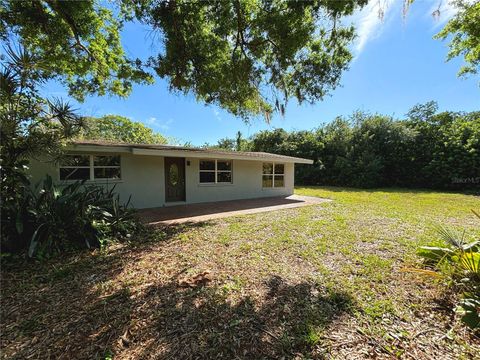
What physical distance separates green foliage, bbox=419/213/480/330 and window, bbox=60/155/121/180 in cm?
895

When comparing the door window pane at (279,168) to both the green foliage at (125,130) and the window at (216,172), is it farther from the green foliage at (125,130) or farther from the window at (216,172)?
the green foliage at (125,130)

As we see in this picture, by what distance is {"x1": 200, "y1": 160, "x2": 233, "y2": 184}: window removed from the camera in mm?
10492

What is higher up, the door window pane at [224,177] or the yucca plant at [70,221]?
the door window pane at [224,177]

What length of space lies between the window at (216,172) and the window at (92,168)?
3.52 metres

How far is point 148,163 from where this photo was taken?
8.93 metres

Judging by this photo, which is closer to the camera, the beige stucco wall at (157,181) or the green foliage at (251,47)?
the green foliage at (251,47)

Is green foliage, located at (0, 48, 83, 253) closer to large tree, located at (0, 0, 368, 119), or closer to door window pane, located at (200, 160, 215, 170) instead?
large tree, located at (0, 0, 368, 119)

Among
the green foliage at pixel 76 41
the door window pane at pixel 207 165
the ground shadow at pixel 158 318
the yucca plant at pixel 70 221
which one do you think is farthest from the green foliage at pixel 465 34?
the yucca plant at pixel 70 221

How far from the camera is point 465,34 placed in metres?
9.70

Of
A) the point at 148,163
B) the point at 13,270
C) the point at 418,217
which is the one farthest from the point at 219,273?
the point at 418,217

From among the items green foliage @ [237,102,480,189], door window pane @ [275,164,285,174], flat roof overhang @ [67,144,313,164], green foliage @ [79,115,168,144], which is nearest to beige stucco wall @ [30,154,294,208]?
flat roof overhang @ [67,144,313,164]

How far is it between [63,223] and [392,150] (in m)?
21.4

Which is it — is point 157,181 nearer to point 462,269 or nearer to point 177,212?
point 177,212

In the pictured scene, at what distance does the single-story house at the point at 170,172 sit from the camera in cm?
755
